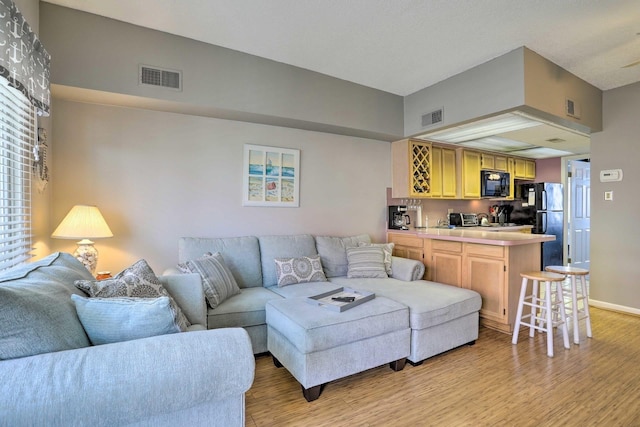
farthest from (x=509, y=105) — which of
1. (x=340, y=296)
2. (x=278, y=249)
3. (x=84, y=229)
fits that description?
(x=84, y=229)

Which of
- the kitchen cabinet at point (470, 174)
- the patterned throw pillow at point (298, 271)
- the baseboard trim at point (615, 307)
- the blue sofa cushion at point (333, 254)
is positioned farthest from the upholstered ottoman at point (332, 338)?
the kitchen cabinet at point (470, 174)

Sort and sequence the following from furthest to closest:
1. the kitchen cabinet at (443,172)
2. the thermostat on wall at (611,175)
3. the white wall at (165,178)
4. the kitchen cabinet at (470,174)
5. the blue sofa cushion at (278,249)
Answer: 1. the kitchen cabinet at (470,174)
2. the kitchen cabinet at (443,172)
3. the thermostat on wall at (611,175)
4. the blue sofa cushion at (278,249)
5. the white wall at (165,178)

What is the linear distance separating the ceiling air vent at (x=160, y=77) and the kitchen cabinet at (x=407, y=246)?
306 cm

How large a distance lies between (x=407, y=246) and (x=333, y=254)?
1144 mm

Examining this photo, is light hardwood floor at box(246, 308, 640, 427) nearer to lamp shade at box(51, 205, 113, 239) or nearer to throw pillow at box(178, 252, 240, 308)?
throw pillow at box(178, 252, 240, 308)

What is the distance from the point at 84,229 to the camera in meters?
2.47

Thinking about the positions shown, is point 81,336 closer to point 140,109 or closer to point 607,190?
point 140,109

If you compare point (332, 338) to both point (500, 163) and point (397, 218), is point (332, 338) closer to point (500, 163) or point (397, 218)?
point (397, 218)

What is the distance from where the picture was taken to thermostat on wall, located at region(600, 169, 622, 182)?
3.89 m

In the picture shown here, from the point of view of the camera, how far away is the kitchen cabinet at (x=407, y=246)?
401 cm

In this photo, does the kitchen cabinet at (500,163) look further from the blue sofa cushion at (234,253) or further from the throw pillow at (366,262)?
the blue sofa cushion at (234,253)

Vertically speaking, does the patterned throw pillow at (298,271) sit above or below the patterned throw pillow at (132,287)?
below

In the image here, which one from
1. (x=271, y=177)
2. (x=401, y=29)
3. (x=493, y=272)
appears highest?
(x=401, y=29)

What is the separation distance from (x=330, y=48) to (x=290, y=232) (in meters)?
1.98
